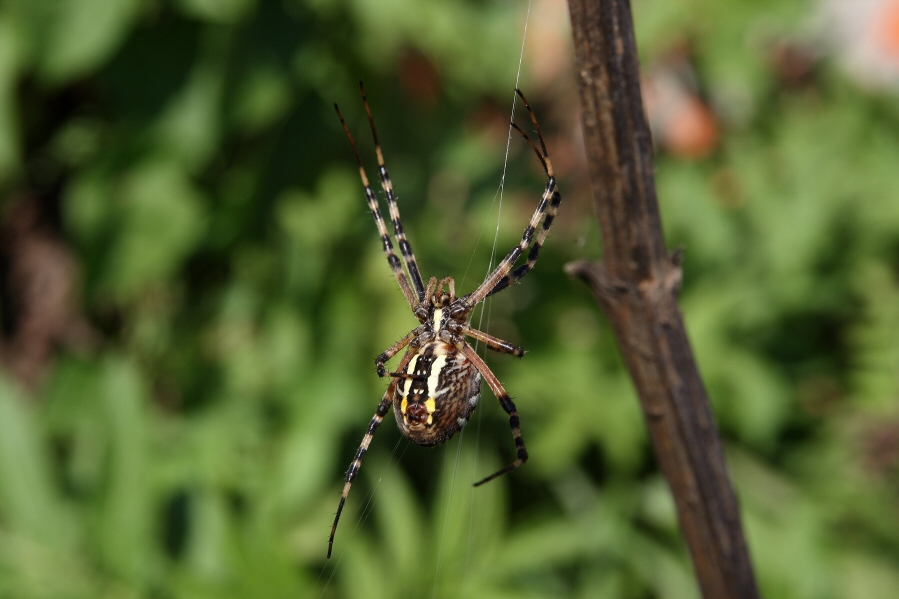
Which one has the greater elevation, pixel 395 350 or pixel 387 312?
pixel 387 312

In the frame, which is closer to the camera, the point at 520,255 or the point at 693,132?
the point at 520,255

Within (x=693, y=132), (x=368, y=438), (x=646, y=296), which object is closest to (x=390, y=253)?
(x=368, y=438)

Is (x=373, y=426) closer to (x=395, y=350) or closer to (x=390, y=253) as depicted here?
(x=395, y=350)

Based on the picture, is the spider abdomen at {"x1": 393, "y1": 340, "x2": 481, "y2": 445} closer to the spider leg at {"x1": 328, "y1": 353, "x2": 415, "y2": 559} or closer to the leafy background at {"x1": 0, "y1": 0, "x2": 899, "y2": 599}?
the spider leg at {"x1": 328, "y1": 353, "x2": 415, "y2": 559}

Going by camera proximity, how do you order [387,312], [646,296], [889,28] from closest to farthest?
1. [646,296]
2. [387,312]
3. [889,28]

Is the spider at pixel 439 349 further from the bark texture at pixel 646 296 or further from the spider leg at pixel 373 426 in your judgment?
the bark texture at pixel 646 296

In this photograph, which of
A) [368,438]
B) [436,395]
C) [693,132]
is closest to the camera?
[436,395]

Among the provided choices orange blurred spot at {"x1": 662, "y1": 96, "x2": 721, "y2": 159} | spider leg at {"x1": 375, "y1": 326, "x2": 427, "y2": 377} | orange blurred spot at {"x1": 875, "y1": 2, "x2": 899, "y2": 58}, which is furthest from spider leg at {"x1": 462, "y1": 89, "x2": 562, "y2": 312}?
orange blurred spot at {"x1": 875, "y1": 2, "x2": 899, "y2": 58}

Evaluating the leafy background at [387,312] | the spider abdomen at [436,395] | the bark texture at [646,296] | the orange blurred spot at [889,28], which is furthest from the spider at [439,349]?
the orange blurred spot at [889,28]
